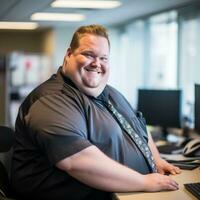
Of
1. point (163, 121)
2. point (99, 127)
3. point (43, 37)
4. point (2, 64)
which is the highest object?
point (43, 37)

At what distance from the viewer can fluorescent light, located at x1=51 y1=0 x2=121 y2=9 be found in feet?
11.5

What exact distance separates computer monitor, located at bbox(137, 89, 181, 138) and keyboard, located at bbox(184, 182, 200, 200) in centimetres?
174

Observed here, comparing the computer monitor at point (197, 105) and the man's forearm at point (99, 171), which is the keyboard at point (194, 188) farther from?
the computer monitor at point (197, 105)

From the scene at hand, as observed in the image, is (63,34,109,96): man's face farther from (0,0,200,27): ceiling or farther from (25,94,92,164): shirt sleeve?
(0,0,200,27): ceiling

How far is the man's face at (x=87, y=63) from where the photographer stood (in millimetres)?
1794

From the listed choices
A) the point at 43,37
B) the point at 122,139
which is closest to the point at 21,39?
the point at 43,37

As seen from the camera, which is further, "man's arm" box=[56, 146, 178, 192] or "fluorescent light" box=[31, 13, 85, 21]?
"fluorescent light" box=[31, 13, 85, 21]

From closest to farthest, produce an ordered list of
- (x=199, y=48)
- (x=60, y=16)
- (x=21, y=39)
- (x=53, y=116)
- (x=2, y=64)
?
1. (x=53, y=116)
2. (x=199, y=48)
3. (x=60, y=16)
4. (x=2, y=64)
5. (x=21, y=39)

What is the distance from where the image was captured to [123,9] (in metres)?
4.12

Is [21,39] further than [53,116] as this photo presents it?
Yes

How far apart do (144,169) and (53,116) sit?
0.52 m

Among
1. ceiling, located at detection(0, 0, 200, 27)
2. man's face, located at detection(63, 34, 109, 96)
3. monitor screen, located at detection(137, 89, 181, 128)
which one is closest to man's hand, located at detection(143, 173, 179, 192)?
man's face, located at detection(63, 34, 109, 96)

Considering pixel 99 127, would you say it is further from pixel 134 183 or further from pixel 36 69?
pixel 36 69

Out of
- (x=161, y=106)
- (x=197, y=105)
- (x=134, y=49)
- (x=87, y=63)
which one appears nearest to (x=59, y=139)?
(x=87, y=63)
